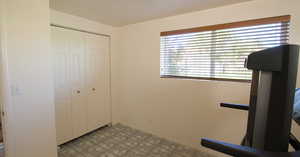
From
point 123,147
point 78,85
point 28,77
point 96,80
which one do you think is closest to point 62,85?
point 78,85

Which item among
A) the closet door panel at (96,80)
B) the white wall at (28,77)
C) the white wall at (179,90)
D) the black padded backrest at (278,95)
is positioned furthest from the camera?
the closet door panel at (96,80)

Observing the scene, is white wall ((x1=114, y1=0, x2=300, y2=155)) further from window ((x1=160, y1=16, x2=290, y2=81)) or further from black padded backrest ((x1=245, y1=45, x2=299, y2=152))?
black padded backrest ((x1=245, y1=45, x2=299, y2=152))

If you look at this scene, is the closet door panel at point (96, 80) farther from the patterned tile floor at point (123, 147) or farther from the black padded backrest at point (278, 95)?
the black padded backrest at point (278, 95)

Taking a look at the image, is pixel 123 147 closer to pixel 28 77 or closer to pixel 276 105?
pixel 28 77

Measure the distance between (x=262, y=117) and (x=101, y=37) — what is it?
8.95 feet

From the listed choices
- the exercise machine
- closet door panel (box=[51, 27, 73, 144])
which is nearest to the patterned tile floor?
closet door panel (box=[51, 27, 73, 144])

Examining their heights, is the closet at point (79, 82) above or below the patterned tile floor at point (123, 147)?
above

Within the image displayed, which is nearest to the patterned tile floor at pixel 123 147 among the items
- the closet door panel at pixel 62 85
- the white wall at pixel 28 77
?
the closet door panel at pixel 62 85

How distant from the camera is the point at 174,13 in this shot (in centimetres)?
227

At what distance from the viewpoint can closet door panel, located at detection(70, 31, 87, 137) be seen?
95.8 inches

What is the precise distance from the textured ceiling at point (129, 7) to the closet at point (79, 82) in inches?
15.2

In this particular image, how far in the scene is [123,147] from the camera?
7.82 feet

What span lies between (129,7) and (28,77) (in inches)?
58.2

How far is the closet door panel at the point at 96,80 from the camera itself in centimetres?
268
